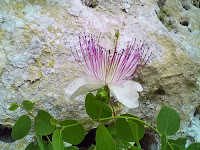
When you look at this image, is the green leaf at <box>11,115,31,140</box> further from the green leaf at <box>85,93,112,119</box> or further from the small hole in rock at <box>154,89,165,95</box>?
the small hole in rock at <box>154,89,165,95</box>

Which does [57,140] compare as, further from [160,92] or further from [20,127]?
[160,92]

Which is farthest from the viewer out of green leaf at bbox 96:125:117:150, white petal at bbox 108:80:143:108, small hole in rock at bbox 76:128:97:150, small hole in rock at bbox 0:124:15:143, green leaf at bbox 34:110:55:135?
small hole in rock at bbox 76:128:97:150

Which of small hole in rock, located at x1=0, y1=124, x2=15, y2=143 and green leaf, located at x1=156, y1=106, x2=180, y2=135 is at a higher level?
green leaf, located at x1=156, y1=106, x2=180, y2=135

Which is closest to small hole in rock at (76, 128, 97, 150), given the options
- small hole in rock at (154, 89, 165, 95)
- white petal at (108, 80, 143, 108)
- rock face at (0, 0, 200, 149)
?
rock face at (0, 0, 200, 149)

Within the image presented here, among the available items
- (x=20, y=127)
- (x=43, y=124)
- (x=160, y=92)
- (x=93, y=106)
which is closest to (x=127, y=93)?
(x=93, y=106)

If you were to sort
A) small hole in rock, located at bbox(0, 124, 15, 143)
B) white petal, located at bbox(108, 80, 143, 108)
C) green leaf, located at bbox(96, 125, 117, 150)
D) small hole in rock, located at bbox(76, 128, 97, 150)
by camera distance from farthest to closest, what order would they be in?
small hole in rock, located at bbox(76, 128, 97, 150) < small hole in rock, located at bbox(0, 124, 15, 143) < white petal, located at bbox(108, 80, 143, 108) < green leaf, located at bbox(96, 125, 117, 150)

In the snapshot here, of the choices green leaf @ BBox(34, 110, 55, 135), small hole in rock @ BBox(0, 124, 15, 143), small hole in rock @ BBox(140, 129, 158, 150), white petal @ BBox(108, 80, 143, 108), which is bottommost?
small hole in rock @ BBox(140, 129, 158, 150)
